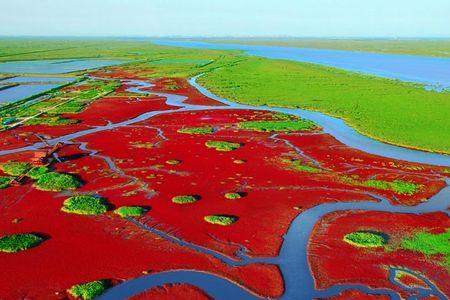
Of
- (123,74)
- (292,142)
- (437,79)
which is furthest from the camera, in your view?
(123,74)

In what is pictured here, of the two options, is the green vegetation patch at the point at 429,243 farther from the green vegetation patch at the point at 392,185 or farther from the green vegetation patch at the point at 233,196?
the green vegetation patch at the point at 233,196

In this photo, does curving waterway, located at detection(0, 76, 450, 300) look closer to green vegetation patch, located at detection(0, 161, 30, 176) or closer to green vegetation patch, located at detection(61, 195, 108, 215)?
green vegetation patch, located at detection(61, 195, 108, 215)

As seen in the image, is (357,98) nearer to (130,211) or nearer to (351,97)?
(351,97)

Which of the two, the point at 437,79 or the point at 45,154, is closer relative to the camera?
the point at 45,154

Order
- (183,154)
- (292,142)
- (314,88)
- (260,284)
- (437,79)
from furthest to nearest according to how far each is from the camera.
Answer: (437,79)
(314,88)
(292,142)
(183,154)
(260,284)

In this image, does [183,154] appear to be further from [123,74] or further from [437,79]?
[437,79]

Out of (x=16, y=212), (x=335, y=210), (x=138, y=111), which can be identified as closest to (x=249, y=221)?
(x=335, y=210)
